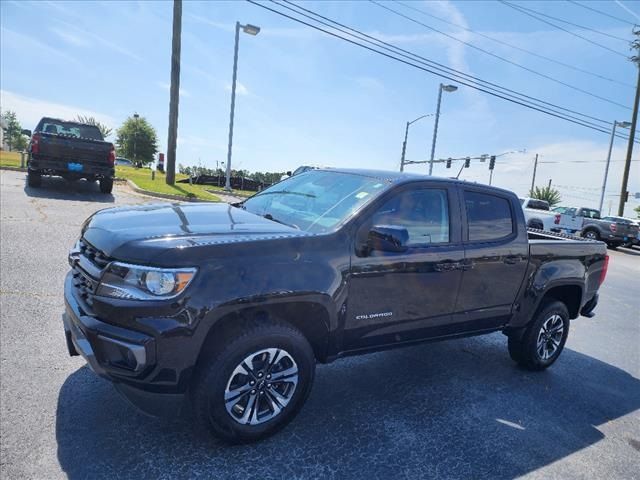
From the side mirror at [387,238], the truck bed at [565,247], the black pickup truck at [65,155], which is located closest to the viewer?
the side mirror at [387,238]

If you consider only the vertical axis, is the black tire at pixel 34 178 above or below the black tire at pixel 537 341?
above

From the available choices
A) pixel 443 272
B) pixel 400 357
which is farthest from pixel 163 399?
pixel 400 357

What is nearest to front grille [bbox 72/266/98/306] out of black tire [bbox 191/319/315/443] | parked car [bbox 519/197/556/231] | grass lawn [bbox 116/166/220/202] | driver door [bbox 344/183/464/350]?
black tire [bbox 191/319/315/443]

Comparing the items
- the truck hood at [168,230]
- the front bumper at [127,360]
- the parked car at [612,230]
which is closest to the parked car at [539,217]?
the parked car at [612,230]

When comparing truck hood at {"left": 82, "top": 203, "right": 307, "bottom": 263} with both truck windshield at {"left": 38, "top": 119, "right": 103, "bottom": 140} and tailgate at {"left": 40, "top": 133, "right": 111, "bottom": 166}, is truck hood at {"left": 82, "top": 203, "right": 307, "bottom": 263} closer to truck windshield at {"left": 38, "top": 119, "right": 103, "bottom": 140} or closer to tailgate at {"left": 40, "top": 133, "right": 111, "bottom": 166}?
tailgate at {"left": 40, "top": 133, "right": 111, "bottom": 166}

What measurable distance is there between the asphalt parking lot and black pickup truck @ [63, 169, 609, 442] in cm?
34

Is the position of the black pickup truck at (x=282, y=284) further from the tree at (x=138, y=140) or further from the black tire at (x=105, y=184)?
the tree at (x=138, y=140)

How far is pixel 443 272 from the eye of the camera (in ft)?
12.0

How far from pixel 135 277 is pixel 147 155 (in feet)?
205

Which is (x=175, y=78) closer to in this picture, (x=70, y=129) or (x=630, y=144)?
(x=70, y=129)

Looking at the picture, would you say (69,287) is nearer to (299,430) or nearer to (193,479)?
(193,479)

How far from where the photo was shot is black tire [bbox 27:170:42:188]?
1206 centimetres

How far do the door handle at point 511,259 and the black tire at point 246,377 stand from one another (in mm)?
2170

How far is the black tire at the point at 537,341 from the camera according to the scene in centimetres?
455
